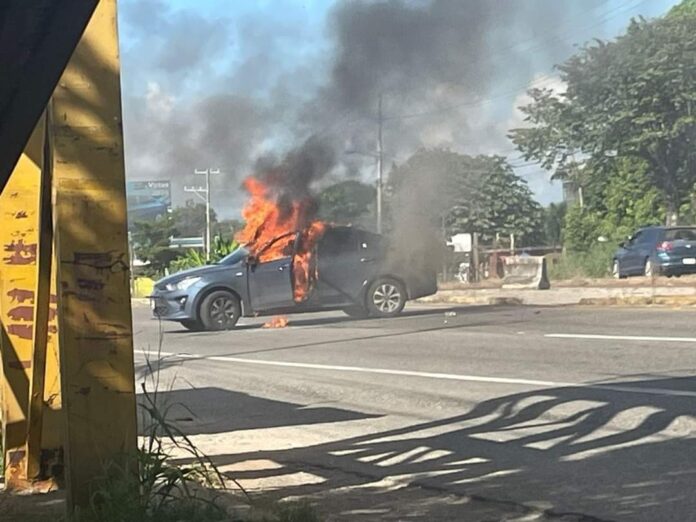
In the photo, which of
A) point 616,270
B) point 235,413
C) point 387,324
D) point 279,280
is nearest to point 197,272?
point 279,280

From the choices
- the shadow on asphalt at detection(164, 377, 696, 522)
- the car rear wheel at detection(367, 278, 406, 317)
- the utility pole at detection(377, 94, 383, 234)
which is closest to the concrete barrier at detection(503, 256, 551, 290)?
the car rear wheel at detection(367, 278, 406, 317)

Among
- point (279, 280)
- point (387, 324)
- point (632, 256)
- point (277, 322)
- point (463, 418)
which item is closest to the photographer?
point (463, 418)

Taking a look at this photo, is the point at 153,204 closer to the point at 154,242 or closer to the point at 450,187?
the point at 154,242

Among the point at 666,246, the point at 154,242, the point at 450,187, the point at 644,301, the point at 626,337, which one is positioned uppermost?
the point at 154,242

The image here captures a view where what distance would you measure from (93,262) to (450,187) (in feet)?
52.1

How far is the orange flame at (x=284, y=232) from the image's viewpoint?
1775cm

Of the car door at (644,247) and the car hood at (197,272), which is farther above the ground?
the car door at (644,247)

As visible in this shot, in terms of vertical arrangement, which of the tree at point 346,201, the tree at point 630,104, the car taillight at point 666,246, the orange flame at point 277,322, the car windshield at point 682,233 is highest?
the tree at point 630,104

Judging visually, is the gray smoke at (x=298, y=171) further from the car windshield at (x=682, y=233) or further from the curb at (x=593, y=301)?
the car windshield at (x=682, y=233)

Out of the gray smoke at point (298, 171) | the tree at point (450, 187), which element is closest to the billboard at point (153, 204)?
the tree at point (450, 187)

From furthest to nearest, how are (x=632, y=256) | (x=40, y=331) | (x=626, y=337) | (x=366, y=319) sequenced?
(x=632, y=256), (x=366, y=319), (x=626, y=337), (x=40, y=331)

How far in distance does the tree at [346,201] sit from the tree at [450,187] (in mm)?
491

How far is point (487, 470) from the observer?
652 cm

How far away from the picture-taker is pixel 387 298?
19.4 m
